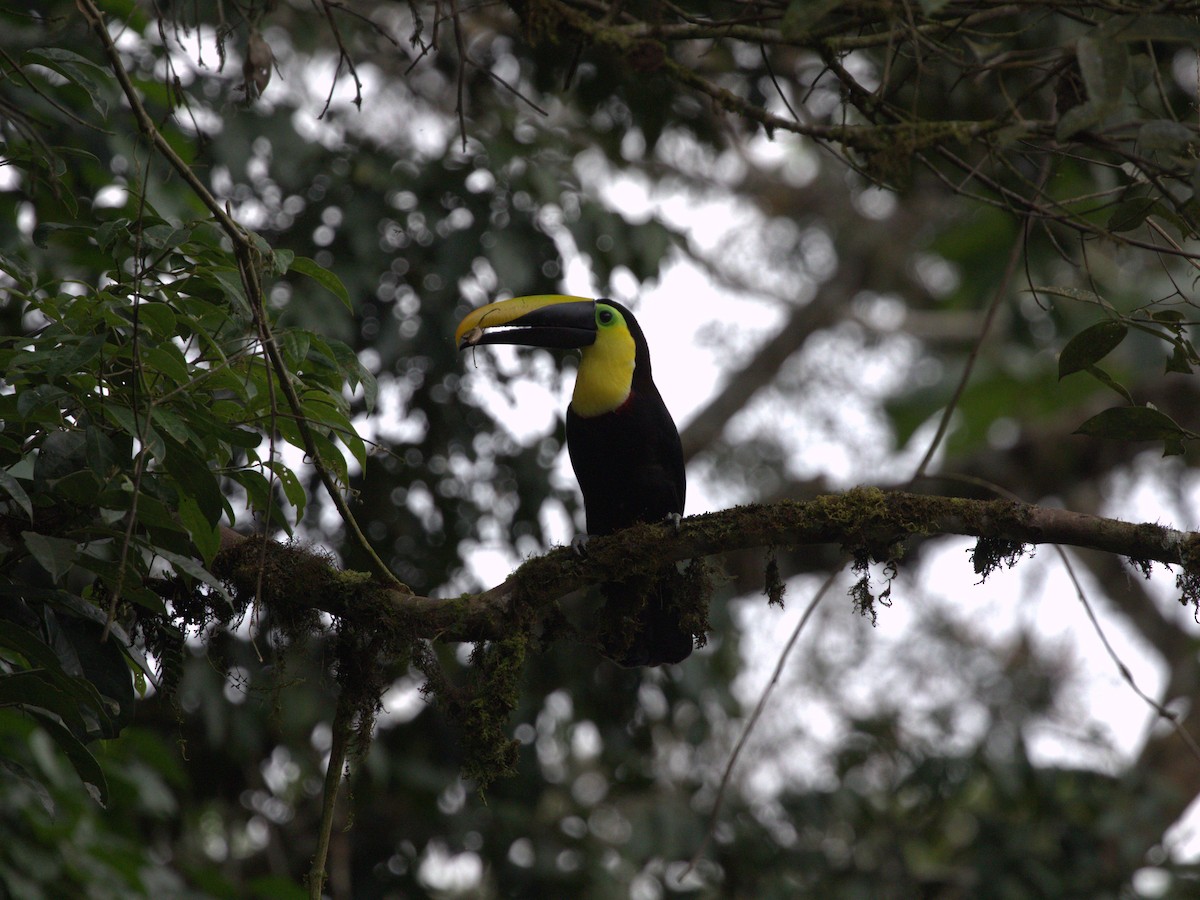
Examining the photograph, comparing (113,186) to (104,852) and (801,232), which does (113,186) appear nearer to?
(104,852)

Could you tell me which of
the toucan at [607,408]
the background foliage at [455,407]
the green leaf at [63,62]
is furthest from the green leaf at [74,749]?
the toucan at [607,408]

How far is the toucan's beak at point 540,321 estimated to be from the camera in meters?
3.81

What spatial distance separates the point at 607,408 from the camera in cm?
388

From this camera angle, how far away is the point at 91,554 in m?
2.20

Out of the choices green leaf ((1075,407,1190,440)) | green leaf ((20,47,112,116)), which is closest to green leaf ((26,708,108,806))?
green leaf ((20,47,112,116))

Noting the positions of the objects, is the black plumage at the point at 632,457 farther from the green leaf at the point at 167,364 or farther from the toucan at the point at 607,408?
the green leaf at the point at 167,364

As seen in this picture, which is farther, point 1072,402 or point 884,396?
point 884,396

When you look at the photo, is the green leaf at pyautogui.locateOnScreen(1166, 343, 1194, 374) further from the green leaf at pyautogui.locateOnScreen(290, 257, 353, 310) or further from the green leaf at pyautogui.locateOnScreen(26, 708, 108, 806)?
the green leaf at pyautogui.locateOnScreen(26, 708, 108, 806)

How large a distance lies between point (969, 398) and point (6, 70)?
25.7 feet

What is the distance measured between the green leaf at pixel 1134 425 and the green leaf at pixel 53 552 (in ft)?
6.28

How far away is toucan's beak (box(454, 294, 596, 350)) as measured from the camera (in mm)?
3807

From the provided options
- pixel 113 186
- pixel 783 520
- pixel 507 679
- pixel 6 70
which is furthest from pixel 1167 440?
pixel 113 186

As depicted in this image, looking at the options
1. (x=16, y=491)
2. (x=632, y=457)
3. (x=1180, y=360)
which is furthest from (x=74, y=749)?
(x=1180, y=360)

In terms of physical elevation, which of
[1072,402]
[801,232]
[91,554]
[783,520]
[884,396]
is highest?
[801,232]
